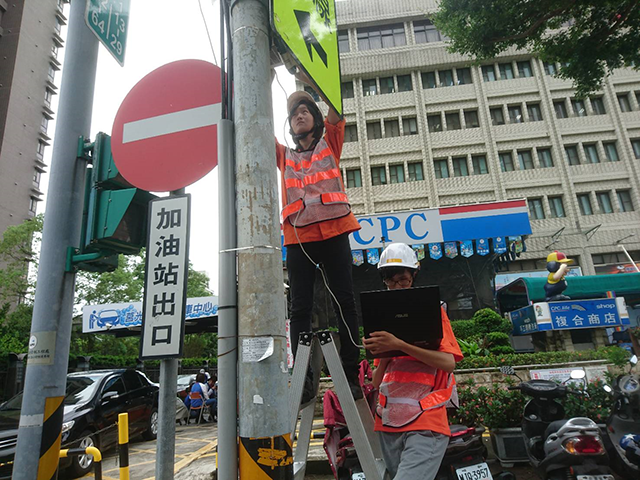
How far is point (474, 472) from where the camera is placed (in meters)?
2.72

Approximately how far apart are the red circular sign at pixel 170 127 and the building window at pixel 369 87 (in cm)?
2874

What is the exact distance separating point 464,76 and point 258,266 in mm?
31812

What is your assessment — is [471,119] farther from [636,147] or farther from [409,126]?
[636,147]

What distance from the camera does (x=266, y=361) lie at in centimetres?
154

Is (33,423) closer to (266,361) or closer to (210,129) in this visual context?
(266,361)

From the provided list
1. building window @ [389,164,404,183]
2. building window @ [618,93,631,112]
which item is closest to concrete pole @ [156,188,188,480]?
building window @ [389,164,404,183]

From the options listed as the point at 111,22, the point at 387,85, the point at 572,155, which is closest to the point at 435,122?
the point at 387,85

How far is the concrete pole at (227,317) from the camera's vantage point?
1593 millimetres

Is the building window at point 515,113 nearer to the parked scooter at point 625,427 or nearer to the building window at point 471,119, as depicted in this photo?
the building window at point 471,119

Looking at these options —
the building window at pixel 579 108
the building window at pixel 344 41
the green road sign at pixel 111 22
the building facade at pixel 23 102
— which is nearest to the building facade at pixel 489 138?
the building window at pixel 579 108

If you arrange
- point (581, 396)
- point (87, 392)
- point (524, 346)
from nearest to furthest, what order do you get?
point (581, 396) → point (87, 392) → point (524, 346)

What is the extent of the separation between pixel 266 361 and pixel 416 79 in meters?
30.9

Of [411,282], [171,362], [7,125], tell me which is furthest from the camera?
[7,125]

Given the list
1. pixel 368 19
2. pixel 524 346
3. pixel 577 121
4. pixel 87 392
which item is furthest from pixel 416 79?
pixel 87 392
